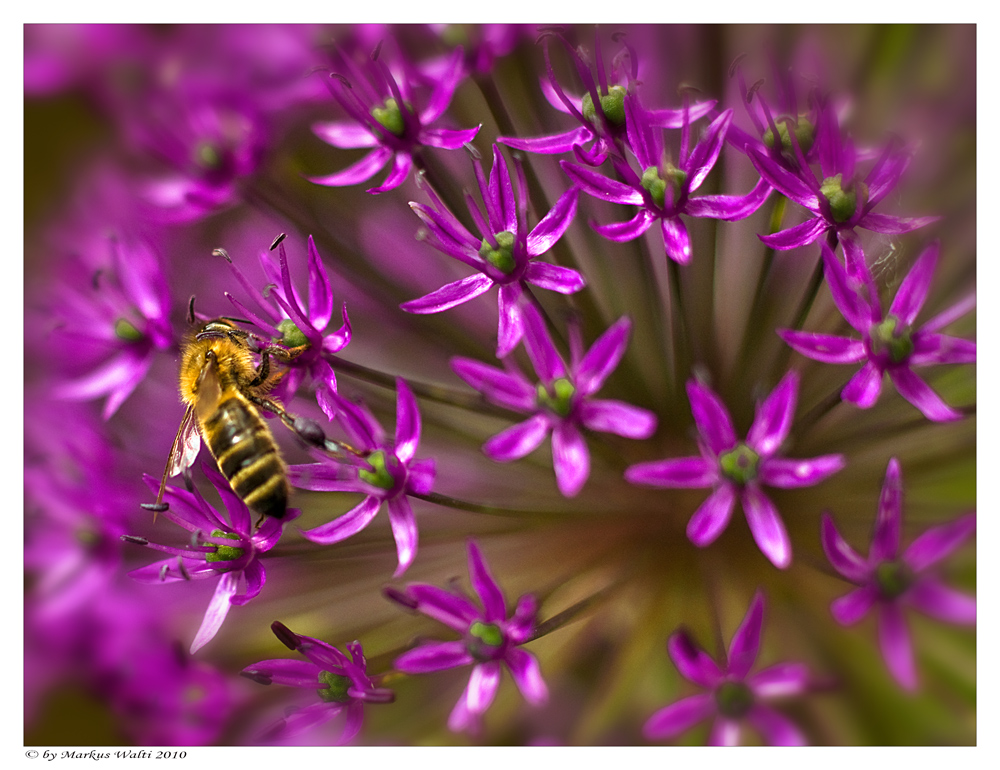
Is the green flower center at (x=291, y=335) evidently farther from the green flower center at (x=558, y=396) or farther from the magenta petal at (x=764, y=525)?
the magenta petal at (x=764, y=525)

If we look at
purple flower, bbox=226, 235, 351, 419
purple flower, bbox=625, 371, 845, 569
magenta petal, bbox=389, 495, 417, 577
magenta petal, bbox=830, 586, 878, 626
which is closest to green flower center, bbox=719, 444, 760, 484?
purple flower, bbox=625, 371, 845, 569

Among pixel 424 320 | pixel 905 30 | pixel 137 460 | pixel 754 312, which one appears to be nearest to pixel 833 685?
pixel 754 312

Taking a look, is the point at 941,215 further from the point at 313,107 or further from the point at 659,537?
the point at 313,107

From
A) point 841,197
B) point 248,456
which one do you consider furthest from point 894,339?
point 248,456

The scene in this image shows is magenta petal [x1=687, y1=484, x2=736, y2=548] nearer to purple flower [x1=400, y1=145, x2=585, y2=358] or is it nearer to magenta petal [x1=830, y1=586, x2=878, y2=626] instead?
magenta petal [x1=830, y1=586, x2=878, y2=626]

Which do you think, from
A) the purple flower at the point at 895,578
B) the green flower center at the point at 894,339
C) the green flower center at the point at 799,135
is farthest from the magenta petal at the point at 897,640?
the green flower center at the point at 799,135
